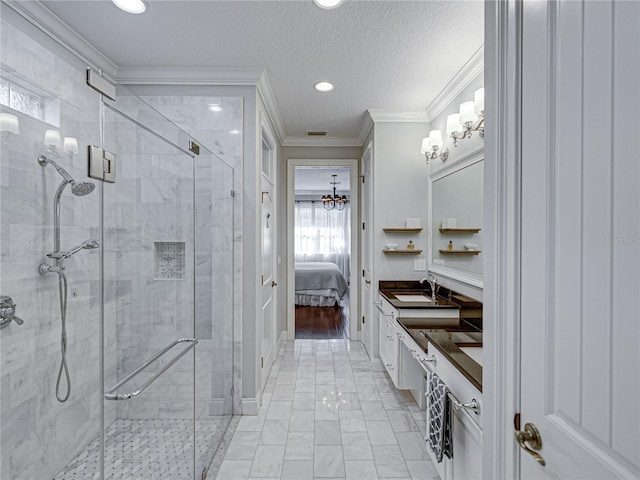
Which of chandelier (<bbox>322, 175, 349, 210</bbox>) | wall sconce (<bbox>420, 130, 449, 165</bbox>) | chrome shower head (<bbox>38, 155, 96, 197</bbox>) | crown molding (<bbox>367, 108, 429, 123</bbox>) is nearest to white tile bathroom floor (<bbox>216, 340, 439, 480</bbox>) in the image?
chrome shower head (<bbox>38, 155, 96, 197</bbox>)

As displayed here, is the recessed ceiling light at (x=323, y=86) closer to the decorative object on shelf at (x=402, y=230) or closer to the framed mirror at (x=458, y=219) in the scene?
the framed mirror at (x=458, y=219)

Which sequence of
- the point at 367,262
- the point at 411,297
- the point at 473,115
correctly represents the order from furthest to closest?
the point at 367,262
the point at 411,297
the point at 473,115

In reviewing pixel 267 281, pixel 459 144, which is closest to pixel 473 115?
pixel 459 144

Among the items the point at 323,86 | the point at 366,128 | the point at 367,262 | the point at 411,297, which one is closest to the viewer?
the point at 323,86

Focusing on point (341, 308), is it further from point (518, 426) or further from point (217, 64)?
point (518, 426)

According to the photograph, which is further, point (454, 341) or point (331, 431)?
point (331, 431)

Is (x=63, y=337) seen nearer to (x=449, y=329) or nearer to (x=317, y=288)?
(x=449, y=329)

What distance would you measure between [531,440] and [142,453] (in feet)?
4.87

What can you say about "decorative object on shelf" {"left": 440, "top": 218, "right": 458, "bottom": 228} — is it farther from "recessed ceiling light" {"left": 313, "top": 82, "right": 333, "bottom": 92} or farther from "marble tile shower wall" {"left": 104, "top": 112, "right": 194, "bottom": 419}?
"marble tile shower wall" {"left": 104, "top": 112, "right": 194, "bottom": 419}

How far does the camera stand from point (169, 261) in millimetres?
1867

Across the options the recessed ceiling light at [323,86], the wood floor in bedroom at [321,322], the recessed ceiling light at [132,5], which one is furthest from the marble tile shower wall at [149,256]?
the wood floor in bedroom at [321,322]

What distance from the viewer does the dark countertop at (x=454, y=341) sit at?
140 centimetres

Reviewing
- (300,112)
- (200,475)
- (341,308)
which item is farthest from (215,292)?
(341,308)

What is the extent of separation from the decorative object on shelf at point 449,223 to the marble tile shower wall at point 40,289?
2541 millimetres
